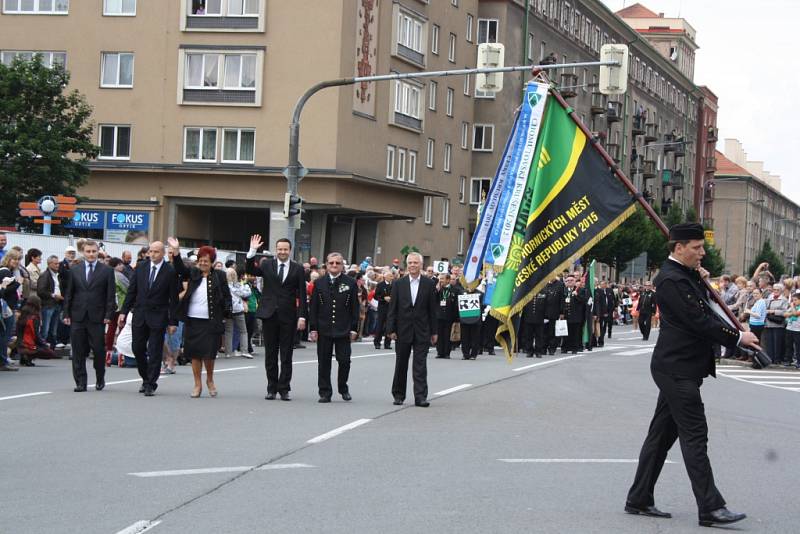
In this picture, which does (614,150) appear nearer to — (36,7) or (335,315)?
(36,7)

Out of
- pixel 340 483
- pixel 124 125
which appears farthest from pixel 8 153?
pixel 340 483

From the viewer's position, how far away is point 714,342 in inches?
322

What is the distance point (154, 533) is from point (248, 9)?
40.2m

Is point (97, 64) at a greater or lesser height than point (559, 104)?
greater

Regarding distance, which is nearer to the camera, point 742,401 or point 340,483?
point 340,483

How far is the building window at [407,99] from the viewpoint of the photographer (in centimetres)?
5091

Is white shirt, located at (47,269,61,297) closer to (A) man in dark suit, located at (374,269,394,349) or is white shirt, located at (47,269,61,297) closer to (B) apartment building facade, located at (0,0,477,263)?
(A) man in dark suit, located at (374,269,394,349)

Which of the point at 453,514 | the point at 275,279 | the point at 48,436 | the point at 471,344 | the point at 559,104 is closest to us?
the point at 453,514

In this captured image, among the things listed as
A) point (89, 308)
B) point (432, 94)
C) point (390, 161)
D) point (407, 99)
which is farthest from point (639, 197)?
point (432, 94)

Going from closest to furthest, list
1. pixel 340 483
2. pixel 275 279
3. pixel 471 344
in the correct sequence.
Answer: pixel 340 483 < pixel 275 279 < pixel 471 344

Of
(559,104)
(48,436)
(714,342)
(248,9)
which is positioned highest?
(248,9)

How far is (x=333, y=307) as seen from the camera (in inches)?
619

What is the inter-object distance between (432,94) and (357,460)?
46.8 meters

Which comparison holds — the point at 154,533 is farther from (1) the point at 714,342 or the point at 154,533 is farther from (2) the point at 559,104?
(2) the point at 559,104
